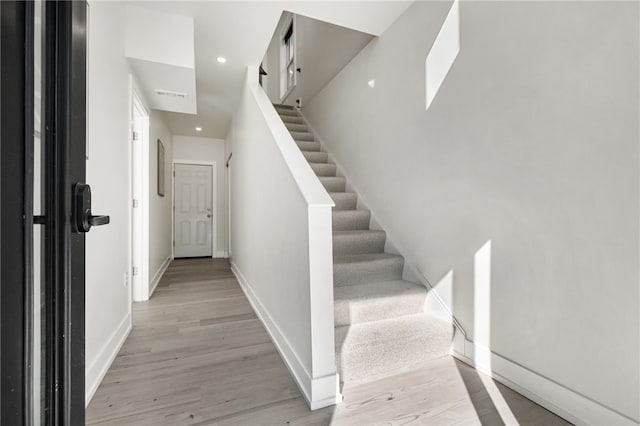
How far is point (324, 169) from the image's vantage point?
336cm

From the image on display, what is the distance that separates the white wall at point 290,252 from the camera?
55.8 inches

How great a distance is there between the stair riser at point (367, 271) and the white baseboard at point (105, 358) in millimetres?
1469

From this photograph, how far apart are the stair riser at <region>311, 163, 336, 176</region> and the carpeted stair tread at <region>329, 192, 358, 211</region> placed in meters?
0.44

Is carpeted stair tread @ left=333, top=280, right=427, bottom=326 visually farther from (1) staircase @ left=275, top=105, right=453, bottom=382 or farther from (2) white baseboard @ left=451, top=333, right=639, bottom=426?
(2) white baseboard @ left=451, top=333, right=639, bottom=426

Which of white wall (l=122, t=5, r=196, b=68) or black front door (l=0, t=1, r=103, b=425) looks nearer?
black front door (l=0, t=1, r=103, b=425)

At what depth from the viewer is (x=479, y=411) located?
1350 millimetres

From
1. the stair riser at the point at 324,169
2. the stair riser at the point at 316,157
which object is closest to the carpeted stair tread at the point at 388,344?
the stair riser at the point at 324,169

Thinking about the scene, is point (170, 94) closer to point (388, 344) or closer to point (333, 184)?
point (333, 184)

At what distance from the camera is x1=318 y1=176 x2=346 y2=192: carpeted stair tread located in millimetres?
3121

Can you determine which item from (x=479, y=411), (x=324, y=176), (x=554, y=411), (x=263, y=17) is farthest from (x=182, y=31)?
(x=554, y=411)

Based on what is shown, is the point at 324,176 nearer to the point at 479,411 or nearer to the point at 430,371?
the point at 430,371

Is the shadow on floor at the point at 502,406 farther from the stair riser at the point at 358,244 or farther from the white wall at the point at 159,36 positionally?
the white wall at the point at 159,36

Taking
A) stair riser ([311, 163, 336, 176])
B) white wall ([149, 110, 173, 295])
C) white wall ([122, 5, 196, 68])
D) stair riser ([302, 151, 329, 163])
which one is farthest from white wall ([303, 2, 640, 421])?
white wall ([149, 110, 173, 295])

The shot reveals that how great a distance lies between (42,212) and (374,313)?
5.80 ft
